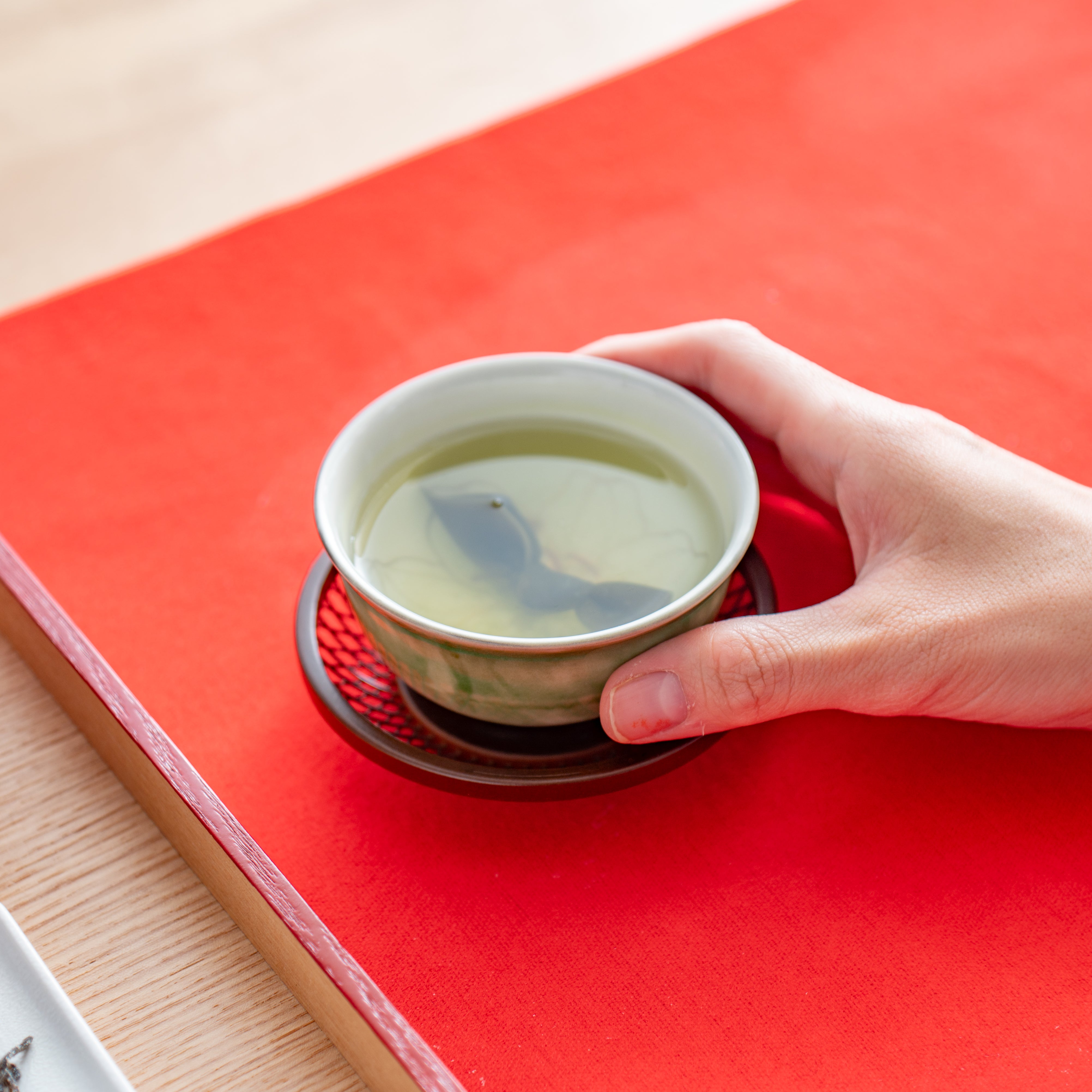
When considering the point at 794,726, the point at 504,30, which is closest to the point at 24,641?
the point at 794,726

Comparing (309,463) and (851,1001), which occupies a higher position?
(309,463)

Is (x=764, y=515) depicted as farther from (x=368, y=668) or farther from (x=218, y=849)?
(x=218, y=849)

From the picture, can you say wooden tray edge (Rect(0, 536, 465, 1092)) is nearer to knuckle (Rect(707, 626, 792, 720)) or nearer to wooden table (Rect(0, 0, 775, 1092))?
wooden table (Rect(0, 0, 775, 1092))

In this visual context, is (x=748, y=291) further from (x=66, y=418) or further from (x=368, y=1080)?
(x=368, y=1080)

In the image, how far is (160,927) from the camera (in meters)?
0.44

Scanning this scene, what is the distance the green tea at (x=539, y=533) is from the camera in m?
0.49

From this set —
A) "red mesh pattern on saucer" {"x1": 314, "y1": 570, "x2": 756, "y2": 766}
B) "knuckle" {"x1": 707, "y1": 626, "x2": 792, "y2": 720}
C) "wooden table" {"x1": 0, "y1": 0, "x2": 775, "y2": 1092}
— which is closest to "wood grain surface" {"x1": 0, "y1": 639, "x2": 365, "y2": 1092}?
"wooden table" {"x1": 0, "y1": 0, "x2": 775, "y2": 1092}

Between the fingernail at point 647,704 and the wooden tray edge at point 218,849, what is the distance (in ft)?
0.45

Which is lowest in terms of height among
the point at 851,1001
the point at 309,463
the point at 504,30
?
the point at 851,1001

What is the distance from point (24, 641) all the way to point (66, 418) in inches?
10.0

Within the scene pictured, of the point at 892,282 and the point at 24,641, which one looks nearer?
the point at 24,641

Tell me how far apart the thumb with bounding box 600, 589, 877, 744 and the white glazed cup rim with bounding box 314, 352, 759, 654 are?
21 mm

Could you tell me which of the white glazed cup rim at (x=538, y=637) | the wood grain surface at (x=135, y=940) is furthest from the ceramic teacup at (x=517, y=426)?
the wood grain surface at (x=135, y=940)

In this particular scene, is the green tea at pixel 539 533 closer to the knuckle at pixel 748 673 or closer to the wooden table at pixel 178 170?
the knuckle at pixel 748 673
